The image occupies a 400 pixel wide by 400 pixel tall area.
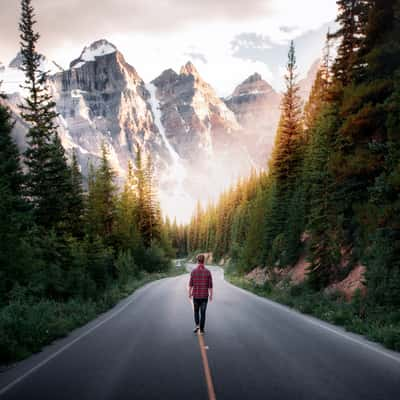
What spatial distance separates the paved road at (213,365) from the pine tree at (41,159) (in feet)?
40.4

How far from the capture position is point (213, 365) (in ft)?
21.3

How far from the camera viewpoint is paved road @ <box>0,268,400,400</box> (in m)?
5.18

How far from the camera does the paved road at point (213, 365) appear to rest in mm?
5184

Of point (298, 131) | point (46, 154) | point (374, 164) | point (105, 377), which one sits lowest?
point (105, 377)

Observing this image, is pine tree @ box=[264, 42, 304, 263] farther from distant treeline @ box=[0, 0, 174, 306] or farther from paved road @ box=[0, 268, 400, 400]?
paved road @ box=[0, 268, 400, 400]

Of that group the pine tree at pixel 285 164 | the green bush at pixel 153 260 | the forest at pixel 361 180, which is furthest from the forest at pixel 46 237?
the pine tree at pixel 285 164

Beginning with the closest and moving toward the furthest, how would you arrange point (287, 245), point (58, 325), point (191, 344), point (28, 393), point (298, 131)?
point (28, 393) → point (191, 344) → point (58, 325) → point (287, 245) → point (298, 131)

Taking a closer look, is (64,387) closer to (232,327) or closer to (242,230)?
(232,327)

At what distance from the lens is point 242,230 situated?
2402 inches

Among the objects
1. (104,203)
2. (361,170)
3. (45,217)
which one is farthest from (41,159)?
(361,170)

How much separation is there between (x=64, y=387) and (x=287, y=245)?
73.2ft

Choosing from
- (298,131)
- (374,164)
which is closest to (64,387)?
(374,164)

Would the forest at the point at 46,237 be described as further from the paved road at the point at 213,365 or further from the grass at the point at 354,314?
the grass at the point at 354,314

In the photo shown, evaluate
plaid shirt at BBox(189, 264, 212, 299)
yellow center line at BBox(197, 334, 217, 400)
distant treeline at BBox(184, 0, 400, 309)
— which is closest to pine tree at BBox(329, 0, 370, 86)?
distant treeline at BBox(184, 0, 400, 309)
